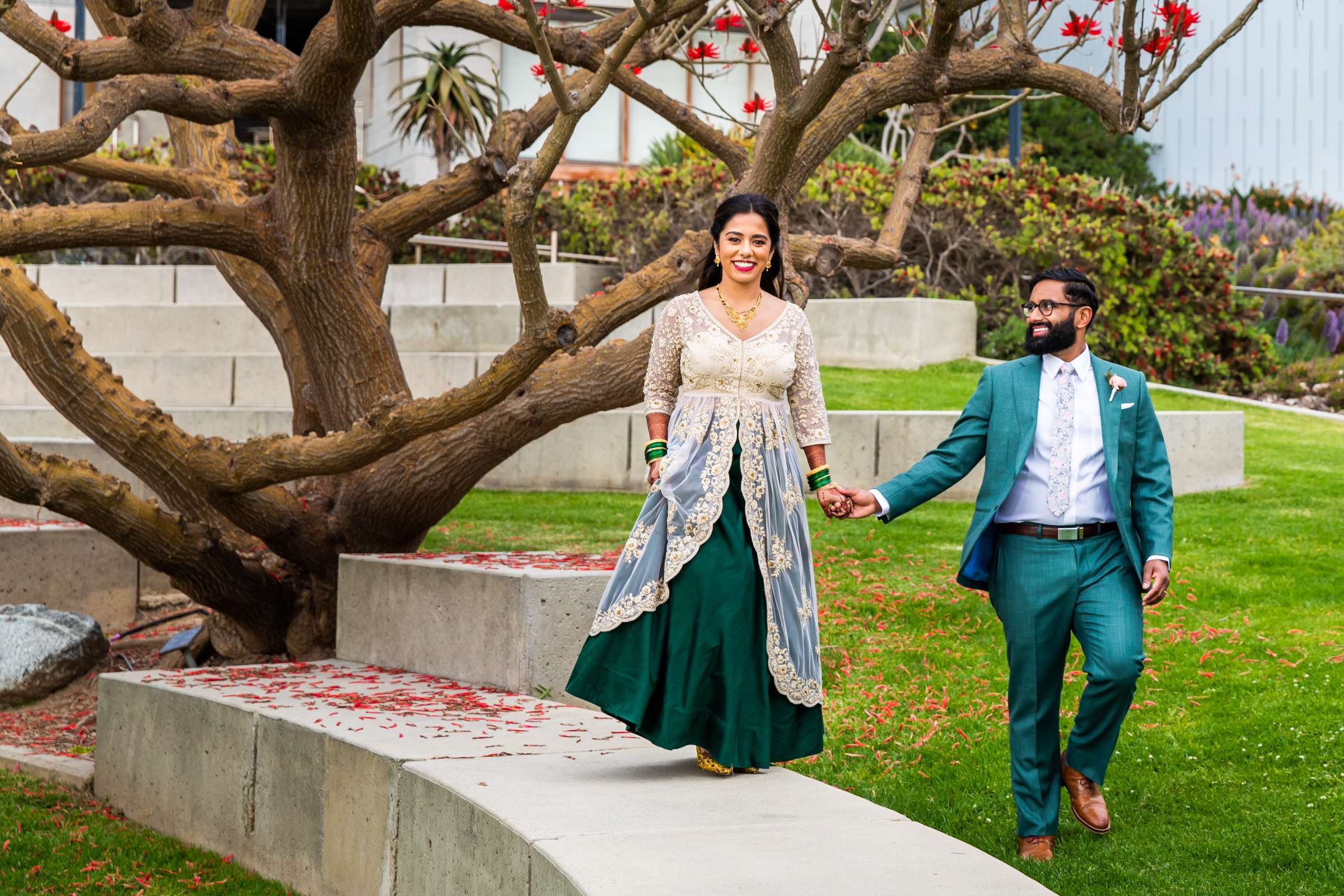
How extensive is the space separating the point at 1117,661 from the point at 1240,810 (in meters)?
0.95

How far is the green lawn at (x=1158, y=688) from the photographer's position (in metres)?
4.64

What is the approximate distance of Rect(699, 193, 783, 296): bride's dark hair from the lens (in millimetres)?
4523

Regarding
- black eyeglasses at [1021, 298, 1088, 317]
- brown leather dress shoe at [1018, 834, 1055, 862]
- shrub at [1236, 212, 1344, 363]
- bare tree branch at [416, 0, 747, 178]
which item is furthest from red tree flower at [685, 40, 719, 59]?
shrub at [1236, 212, 1344, 363]

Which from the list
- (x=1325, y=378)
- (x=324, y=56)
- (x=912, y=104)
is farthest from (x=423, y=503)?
(x=1325, y=378)

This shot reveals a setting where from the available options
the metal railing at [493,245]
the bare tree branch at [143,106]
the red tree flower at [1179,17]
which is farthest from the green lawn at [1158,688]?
Answer: the metal railing at [493,245]

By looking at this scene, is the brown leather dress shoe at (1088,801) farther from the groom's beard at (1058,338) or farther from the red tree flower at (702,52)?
the red tree flower at (702,52)

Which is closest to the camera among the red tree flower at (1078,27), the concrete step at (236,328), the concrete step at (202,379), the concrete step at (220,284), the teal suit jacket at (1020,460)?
the teal suit jacket at (1020,460)

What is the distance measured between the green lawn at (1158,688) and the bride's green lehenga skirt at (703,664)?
37.6 inches

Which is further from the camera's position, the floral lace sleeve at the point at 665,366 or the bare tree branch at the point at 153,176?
the bare tree branch at the point at 153,176

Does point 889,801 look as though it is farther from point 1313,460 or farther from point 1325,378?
point 1325,378

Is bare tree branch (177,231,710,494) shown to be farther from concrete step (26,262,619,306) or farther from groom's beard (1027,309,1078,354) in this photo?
concrete step (26,262,619,306)

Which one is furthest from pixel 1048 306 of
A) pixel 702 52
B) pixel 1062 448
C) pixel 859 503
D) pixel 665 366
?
pixel 702 52

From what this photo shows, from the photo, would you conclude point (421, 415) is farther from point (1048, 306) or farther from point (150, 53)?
point (1048, 306)

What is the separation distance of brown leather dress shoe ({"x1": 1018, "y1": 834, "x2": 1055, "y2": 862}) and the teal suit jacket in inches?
29.7
